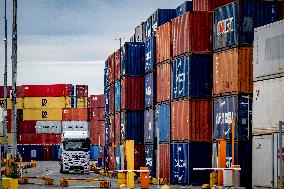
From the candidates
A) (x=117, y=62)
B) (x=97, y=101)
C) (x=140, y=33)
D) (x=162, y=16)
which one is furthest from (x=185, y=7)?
(x=97, y=101)

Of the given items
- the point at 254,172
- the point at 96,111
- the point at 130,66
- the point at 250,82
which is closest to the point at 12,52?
the point at 130,66

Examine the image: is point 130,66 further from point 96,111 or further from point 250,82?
point 96,111

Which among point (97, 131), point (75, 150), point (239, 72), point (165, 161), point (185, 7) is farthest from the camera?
point (97, 131)

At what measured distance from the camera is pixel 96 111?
10119 cm

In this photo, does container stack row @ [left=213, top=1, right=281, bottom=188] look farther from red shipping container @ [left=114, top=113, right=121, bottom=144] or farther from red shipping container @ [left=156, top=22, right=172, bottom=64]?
red shipping container @ [left=114, top=113, right=121, bottom=144]

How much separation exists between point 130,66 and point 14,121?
34.4ft

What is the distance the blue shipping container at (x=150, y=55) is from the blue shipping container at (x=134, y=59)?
2.55m

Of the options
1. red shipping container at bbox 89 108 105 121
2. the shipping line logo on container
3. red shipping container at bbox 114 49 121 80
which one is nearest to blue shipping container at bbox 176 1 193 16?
red shipping container at bbox 114 49 121 80

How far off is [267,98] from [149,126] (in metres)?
19.0

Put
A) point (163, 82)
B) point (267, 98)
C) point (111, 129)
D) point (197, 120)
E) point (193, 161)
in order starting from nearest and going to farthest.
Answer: point (267, 98) < point (193, 161) < point (197, 120) < point (163, 82) < point (111, 129)

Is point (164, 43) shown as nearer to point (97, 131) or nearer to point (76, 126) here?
point (76, 126)

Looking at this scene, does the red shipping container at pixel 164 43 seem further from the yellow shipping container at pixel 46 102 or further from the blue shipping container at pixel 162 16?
the yellow shipping container at pixel 46 102

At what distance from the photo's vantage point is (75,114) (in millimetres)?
104188

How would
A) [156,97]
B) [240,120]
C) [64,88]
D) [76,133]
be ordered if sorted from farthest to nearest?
[64,88] < [76,133] < [156,97] < [240,120]
